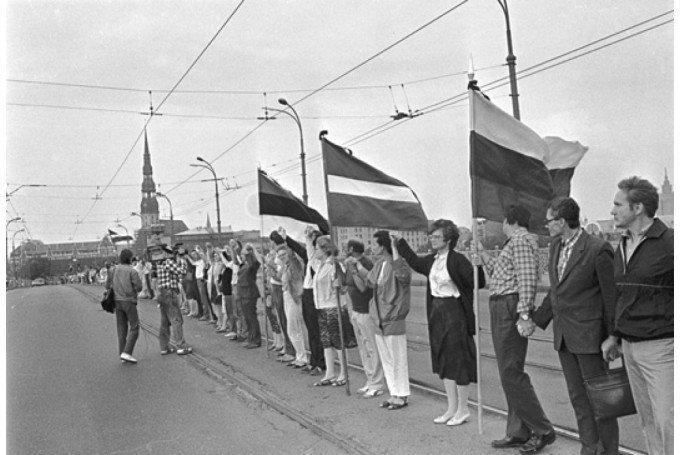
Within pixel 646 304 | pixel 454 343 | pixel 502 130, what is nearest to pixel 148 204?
pixel 454 343

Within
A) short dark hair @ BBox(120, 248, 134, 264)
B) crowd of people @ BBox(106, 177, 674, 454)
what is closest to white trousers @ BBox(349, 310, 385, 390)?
crowd of people @ BBox(106, 177, 674, 454)

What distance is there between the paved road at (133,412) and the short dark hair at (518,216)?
244 cm

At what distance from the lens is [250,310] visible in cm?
1203

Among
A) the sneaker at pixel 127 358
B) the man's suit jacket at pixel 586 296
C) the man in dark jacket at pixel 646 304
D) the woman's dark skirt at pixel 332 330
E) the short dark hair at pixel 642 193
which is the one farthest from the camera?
the sneaker at pixel 127 358

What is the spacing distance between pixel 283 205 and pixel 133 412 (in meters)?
3.73

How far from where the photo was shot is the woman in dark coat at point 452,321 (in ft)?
19.6

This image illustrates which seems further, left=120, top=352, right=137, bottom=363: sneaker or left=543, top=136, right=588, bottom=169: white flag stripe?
left=120, top=352, right=137, bottom=363: sneaker

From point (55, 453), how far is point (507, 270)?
4.29 meters

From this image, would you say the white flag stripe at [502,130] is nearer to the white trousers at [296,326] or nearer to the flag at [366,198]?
the flag at [366,198]

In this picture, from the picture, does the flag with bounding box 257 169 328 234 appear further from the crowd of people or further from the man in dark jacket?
the man in dark jacket

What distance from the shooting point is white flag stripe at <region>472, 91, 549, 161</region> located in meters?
5.86

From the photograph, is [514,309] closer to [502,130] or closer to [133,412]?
[502,130]

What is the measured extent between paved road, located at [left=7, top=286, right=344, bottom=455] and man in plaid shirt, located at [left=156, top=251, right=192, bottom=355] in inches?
14.4

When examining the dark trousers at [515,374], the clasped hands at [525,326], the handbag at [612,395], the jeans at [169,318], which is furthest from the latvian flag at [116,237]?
the handbag at [612,395]
